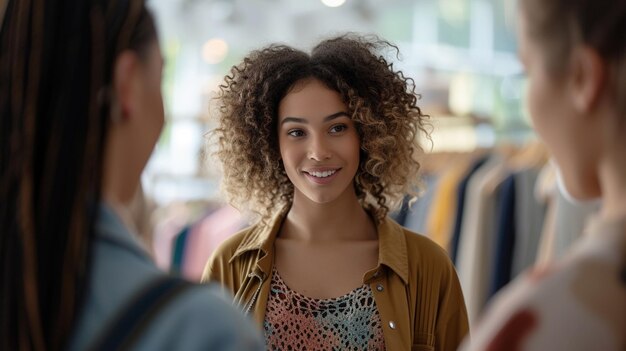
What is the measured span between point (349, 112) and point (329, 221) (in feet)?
1.00

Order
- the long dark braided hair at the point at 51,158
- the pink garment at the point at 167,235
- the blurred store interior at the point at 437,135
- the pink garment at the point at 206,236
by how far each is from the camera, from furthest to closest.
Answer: the pink garment at the point at 167,235
the pink garment at the point at 206,236
the blurred store interior at the point at 437,135
the long dark braided hair at the point at 51,158

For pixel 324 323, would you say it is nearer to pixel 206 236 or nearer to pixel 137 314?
Result: pixel 137 314

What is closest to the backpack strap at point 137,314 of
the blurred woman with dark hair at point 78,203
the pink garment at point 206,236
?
the blurred woman with dark hair at point 78,203

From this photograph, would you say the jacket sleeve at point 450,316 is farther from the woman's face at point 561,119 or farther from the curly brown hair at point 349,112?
the woman's face at point 561,119

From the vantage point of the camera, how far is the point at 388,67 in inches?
93.0

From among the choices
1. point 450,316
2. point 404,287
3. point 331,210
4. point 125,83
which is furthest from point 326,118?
point 125,83

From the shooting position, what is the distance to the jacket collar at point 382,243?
84.5 inches

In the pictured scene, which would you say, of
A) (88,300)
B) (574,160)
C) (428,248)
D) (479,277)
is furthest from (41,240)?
(479,277)

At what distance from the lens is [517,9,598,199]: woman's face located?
108 cm

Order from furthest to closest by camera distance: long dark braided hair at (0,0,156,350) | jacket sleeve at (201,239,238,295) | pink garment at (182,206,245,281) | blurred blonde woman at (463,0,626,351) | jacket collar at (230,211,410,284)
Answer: pink garment at (182,206,245,281)
jacket sleeve at (201,239,238,295)
jacket collar at (230,211,410,284)
long dark braided hair at (0,0,156,350)
blurred blonde woman at (463,0,626,351)

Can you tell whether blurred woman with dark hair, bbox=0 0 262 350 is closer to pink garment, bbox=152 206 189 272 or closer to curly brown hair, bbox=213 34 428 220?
curly brown hair, bbox=213 34 428 220

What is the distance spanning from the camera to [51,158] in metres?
1.11

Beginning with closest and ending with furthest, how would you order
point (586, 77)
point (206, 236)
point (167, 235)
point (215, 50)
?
point (586, 77)
point (206, 236)
point (167, 235)
point (215, 50)

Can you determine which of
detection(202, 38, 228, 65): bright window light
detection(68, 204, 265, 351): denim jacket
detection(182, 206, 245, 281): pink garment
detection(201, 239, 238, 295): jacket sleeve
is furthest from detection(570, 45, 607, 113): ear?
detection(202, 38, 228, 65): bright window light
